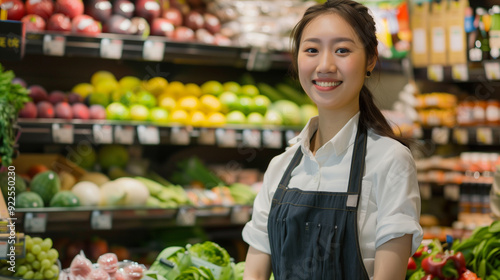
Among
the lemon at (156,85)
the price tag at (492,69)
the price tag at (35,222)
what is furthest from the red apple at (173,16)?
the price tag at (492,69)

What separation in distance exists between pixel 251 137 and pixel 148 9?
107cm

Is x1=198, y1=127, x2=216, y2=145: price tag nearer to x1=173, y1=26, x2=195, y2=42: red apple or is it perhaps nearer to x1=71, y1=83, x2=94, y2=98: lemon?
x1=173, y1=26, x2=195, y2=42: red apple

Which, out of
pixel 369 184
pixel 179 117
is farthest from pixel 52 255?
pixel 179 117

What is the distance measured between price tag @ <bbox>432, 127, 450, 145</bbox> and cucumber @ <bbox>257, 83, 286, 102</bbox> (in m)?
1.36

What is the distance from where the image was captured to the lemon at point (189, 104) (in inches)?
160

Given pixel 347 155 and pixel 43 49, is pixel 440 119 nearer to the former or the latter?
pixel 43 49

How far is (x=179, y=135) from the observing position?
12.3 ft

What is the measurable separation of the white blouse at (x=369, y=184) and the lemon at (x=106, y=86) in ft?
8.07

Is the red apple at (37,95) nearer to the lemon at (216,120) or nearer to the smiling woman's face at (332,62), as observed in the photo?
the lemon at (216,120)

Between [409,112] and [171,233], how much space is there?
2288 millimetres

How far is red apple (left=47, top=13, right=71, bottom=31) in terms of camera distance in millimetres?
3484

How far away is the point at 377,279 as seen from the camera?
1359 millimetres

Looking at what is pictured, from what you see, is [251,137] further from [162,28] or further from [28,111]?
[28,111]

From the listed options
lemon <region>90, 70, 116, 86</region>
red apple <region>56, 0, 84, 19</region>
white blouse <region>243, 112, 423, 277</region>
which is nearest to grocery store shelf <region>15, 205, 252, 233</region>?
lemon <region>90, 70, 116, 86</region>
